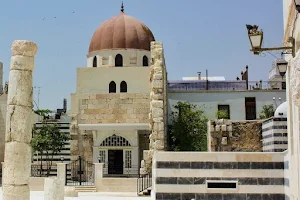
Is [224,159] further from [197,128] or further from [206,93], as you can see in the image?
[206,93]

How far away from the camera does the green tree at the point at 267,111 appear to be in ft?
98.7

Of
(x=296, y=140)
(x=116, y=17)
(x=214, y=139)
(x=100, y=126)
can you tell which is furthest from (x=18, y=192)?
(x=116, y=17)

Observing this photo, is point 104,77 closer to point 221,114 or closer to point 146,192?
point 221,114

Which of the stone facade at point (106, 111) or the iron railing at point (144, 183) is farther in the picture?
the stone facade at point (106, 111)

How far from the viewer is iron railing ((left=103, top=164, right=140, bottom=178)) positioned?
27.7 metres

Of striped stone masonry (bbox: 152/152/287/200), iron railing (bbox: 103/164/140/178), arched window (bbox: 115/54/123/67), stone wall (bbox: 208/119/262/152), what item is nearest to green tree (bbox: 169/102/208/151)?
iron railing (bbox: 103/164/140/178)

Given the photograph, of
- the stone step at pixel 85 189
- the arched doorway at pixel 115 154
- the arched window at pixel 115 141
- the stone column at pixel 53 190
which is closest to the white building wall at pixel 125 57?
the arched window at pixel 115 141

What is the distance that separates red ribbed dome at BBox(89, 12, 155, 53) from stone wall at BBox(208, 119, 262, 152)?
41.7 ft

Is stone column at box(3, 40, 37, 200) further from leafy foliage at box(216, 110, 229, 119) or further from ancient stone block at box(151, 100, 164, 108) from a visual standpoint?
leafy foliage at box(216, 110, 229, 119)

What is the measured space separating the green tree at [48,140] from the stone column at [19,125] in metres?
18.3

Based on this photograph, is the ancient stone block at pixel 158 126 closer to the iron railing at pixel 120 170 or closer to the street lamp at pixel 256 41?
the iron railing at pixel 120 170

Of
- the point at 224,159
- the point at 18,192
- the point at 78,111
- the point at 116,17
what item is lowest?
the point at 18,192

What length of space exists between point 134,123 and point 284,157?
17.1 meters

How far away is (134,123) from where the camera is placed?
28406 mm
